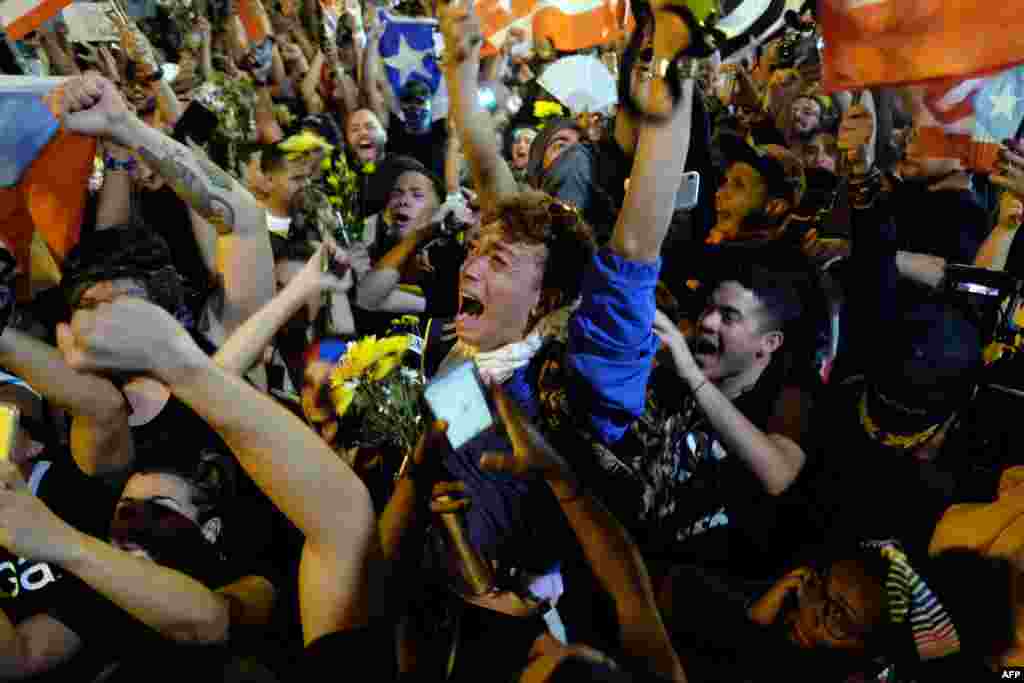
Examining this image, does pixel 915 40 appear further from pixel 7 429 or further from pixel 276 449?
pixel 7 429

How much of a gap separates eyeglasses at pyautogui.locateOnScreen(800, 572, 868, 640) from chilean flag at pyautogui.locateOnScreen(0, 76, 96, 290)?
8.78 ft

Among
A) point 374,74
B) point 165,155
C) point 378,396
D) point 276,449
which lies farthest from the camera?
point 374,74

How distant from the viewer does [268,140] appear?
5871 mm

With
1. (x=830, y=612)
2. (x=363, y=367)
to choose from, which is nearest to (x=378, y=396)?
(x=363, y=367)

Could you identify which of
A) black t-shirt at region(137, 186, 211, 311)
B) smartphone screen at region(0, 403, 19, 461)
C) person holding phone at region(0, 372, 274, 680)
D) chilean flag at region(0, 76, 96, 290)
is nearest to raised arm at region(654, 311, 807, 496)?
person holding phone at region(0, 372, 274, 680)

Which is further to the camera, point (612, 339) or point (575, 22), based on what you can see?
point (575, 22)

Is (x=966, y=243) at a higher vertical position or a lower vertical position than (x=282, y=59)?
lower

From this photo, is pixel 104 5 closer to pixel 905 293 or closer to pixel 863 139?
pixel 863 139

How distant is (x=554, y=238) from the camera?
209cm

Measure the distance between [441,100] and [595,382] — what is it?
5.29 meters

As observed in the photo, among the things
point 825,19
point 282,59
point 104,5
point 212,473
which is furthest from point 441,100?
point 212,473

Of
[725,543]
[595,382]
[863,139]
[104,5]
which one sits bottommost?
[725,543]

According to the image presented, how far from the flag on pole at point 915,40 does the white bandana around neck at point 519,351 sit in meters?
1.53

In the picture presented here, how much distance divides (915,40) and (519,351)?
1840mm
